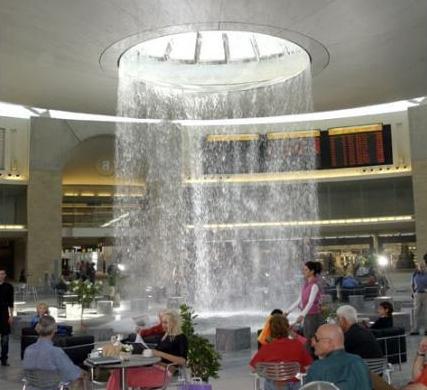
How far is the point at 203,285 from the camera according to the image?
24.9 metres

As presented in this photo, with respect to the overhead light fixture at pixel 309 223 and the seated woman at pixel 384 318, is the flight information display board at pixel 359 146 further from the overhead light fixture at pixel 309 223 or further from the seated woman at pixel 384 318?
the seated woman at pixel 384 318

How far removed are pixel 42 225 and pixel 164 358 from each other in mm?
23812

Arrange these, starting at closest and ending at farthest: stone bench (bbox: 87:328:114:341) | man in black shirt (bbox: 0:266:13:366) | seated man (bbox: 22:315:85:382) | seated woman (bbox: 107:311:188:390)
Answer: seated man (bbox: 22:315:85:382) → seated woman (bbox: 107:311:188:390) → man in black shirt (bbox: 0:266:13:366) → stone bench (bbox: 87:328:114:341)

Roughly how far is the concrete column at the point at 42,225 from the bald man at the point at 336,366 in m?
25.7

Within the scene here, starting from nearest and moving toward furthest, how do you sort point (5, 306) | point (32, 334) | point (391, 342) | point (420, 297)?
point (391, 342) → point (5, 306) → point (32, 334) → point (420, 297)

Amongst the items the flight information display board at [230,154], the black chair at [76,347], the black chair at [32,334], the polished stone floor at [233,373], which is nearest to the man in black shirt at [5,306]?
the black chair at [32,334]

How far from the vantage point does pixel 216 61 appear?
49.1 feet

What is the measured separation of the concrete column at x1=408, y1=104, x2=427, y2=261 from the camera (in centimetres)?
2641

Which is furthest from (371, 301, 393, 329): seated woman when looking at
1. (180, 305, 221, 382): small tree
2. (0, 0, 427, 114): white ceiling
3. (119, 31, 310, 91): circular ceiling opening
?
(119, 31, 310, 91): circular ceiling opening

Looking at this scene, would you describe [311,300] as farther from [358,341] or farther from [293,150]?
[293,150]

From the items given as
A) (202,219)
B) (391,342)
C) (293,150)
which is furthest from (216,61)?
(202,219)

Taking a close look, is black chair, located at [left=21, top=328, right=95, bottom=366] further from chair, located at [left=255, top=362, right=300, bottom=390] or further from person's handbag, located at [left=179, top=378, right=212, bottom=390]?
chair, located at [left=255, top=362, right=300, bottom=390]

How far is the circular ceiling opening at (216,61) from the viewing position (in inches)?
563

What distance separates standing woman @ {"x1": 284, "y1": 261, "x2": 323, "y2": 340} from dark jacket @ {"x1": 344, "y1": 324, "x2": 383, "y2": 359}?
1985mm
